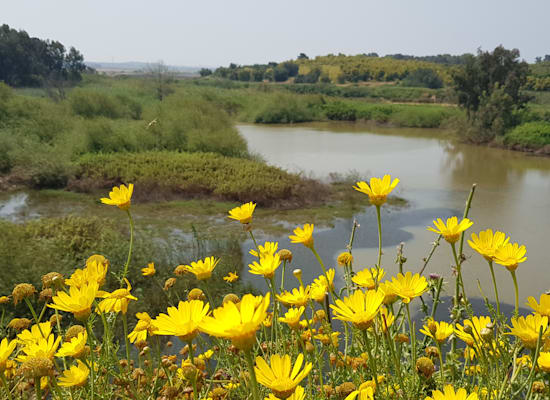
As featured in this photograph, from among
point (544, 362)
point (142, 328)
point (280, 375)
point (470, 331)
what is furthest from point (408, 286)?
point (142, 328)

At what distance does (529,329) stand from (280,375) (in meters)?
0.41

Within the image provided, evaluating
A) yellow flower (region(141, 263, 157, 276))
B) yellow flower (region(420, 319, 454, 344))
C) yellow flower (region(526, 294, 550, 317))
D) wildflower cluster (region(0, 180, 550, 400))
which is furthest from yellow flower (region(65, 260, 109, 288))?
yellow flower (region(526, 294, 550, 317))

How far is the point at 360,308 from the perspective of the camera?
669 mm

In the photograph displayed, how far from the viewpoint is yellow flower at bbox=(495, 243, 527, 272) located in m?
0.77

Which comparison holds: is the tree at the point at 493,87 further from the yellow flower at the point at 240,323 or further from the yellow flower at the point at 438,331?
the yellow flower at the point at 240,323

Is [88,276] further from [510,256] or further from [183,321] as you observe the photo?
[510,256]

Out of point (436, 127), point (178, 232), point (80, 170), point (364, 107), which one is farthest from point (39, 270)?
point (364, 107)

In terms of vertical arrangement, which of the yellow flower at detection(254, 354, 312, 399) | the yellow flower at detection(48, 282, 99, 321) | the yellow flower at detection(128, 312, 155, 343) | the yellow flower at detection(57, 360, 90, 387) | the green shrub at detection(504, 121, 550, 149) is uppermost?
the yellow flower at detection(254, 354, 312, 399)

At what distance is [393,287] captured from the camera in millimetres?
785

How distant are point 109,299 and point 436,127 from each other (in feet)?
66.0

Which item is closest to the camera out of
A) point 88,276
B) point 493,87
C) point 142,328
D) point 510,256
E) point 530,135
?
point 510,256

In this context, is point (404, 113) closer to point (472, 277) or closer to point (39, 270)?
point (472, 277)

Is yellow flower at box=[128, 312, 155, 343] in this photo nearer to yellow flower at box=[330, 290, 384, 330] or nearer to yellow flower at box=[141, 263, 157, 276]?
yellow flower at box=[141, 263, 157, 276]

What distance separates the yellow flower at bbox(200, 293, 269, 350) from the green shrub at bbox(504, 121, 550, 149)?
14.6m
